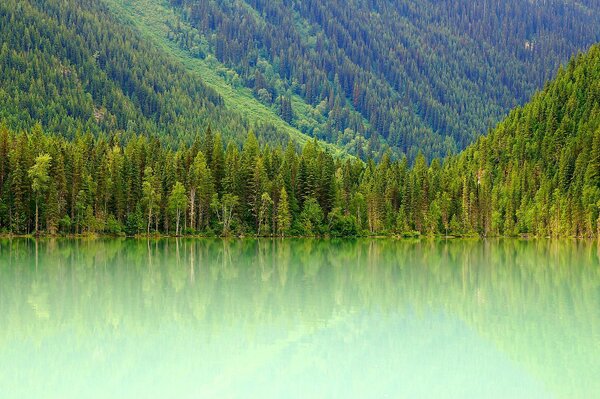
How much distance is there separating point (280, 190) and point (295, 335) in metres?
103

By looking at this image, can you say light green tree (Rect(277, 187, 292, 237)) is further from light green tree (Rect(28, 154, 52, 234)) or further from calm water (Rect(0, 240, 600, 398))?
calm water (Rect(0, 240, 600, 398))

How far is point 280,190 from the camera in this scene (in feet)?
445

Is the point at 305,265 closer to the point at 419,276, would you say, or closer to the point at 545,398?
the point at 419,276

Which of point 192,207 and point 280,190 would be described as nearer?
point 192,207

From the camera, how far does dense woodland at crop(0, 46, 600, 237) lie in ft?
399

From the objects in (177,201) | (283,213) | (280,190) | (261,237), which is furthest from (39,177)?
(280,190)

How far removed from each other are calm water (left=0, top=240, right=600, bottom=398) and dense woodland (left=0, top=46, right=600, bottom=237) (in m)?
65.6

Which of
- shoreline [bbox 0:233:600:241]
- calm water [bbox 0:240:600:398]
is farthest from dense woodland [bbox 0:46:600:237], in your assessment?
calm water [bbox 0:240:600:398]

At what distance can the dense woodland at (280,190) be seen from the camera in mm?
121750

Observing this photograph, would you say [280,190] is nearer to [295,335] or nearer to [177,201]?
[177,201]

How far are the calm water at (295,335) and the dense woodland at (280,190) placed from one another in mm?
65649

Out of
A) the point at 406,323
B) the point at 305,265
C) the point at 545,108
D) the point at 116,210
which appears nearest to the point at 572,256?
the point at 305,265

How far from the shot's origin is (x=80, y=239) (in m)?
117

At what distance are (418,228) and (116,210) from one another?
200 feet
